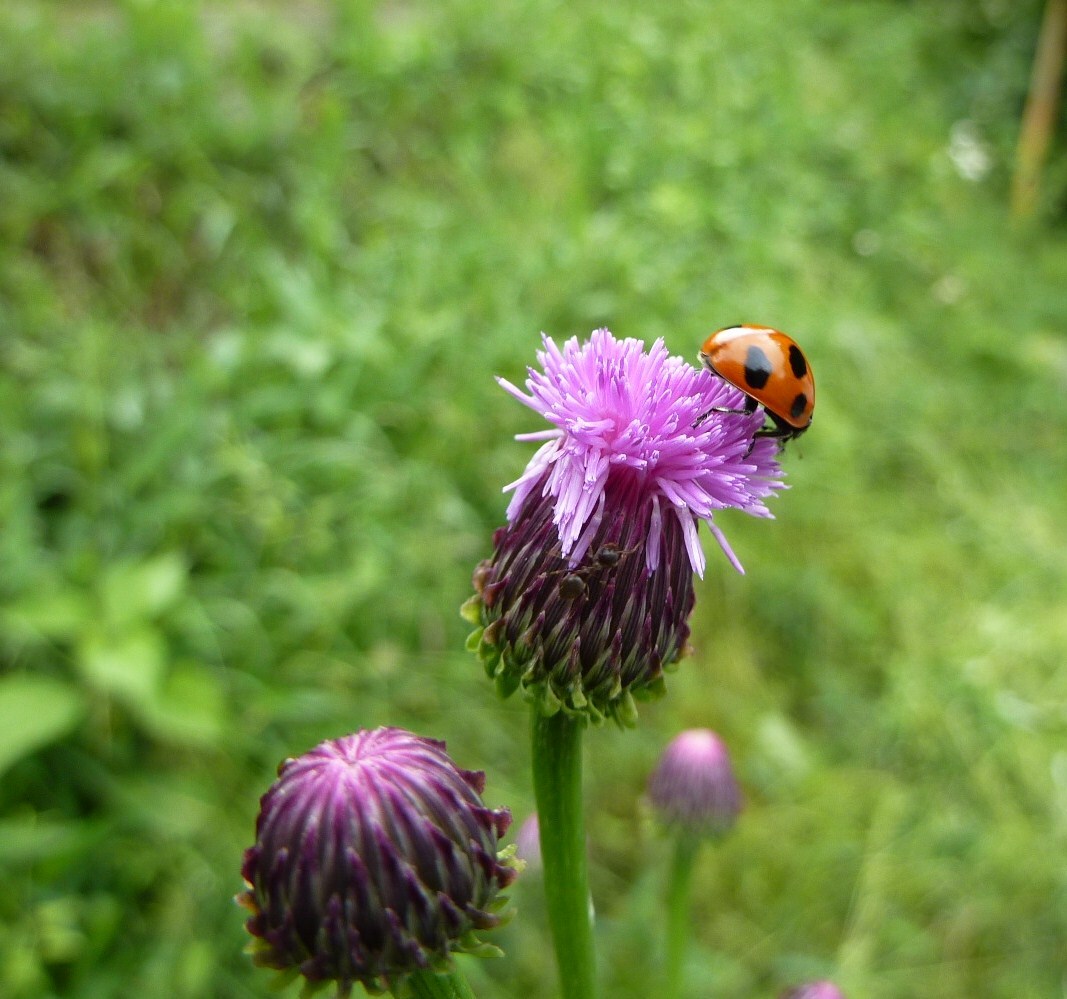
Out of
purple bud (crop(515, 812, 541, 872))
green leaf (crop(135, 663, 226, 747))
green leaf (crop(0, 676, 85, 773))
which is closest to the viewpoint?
purple bud (crop(515, 812, 541, 872))

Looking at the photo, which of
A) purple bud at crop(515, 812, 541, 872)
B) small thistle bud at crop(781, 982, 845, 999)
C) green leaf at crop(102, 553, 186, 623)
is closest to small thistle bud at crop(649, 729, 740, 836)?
small thistle bud at crop(781, 982, 845, 999)

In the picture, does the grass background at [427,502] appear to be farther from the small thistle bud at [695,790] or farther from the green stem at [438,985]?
the green stem at [438,985]

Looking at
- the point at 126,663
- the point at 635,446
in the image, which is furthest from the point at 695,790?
the point at 126,663

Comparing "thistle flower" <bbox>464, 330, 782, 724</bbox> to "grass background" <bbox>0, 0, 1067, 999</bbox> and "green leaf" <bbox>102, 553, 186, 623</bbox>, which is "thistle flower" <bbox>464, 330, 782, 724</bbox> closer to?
"grass background" <bbox>0, 0, 1067, 999</bbox>

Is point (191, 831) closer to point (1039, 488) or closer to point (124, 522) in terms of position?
point (124, 522)

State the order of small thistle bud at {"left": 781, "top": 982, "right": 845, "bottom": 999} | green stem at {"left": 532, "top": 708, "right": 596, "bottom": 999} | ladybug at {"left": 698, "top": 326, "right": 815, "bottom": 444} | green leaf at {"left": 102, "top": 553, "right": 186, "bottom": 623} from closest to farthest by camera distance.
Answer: green stem at {"left": 532, "top": 708, "right": 596, "bottom": 999}, ladybug at {"left": 698, "top": 326, "right": 815, "bottom": 444}, small thistle bud at {"left": 781, "top": 982, "right": 845, "bottom": 999}, green leaf at {"left": 102, "top": 553, "right": 186, "bottom": 623}

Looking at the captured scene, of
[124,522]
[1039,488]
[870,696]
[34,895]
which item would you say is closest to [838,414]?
[1039,488]

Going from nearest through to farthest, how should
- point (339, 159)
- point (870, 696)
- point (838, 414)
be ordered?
1. point (870, 696)
2. point (339, 159)
3. point (838, 414)
